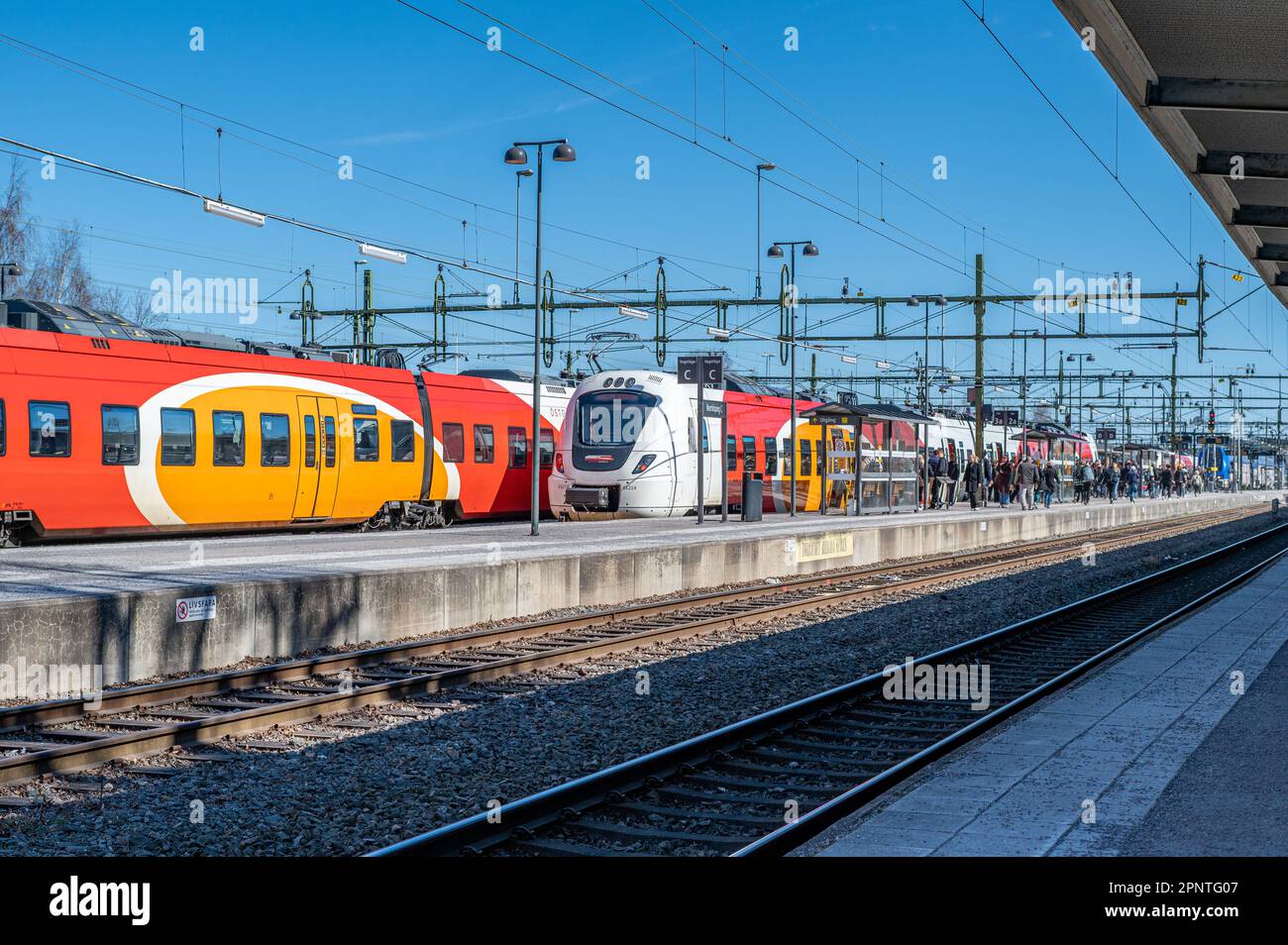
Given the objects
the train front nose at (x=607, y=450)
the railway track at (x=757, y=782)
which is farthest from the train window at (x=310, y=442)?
the railway track at (x=757, y=782)

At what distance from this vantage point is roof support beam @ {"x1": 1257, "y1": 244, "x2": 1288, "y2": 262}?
15875 mm

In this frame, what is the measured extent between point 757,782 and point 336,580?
684cm

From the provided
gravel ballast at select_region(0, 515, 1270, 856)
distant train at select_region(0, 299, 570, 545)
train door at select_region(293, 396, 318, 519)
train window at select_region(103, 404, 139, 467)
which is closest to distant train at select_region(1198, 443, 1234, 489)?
distant train at select_region(0, 299, 570, 545)

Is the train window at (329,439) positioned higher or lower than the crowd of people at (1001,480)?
higher

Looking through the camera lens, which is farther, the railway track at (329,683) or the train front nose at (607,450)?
the train front nose at (607,450)

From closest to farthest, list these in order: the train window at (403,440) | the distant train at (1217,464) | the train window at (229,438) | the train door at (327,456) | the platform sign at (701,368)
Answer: the train window at (229,438), the train door at (327,456), the platform sign at (701,368), the train window at (403,440), the distant train at (1217,464)

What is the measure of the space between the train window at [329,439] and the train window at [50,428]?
17.3 ft

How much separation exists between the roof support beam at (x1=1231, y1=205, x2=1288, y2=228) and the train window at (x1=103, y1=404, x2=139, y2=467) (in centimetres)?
1491

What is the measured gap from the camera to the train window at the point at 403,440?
25406mm

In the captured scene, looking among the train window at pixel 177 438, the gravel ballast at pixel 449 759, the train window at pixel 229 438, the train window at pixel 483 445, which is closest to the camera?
the gravel ballast at pixel 449 759

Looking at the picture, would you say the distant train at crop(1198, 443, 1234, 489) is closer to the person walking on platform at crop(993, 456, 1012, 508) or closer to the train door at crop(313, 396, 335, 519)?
the person walking on platform at crop(993, 456, 1012, 508)

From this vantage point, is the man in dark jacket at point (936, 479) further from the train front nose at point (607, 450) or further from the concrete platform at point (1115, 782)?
the concrete platform at point (1115, 782)

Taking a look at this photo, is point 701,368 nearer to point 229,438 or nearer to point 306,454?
point 306,454

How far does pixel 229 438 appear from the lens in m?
21.6
